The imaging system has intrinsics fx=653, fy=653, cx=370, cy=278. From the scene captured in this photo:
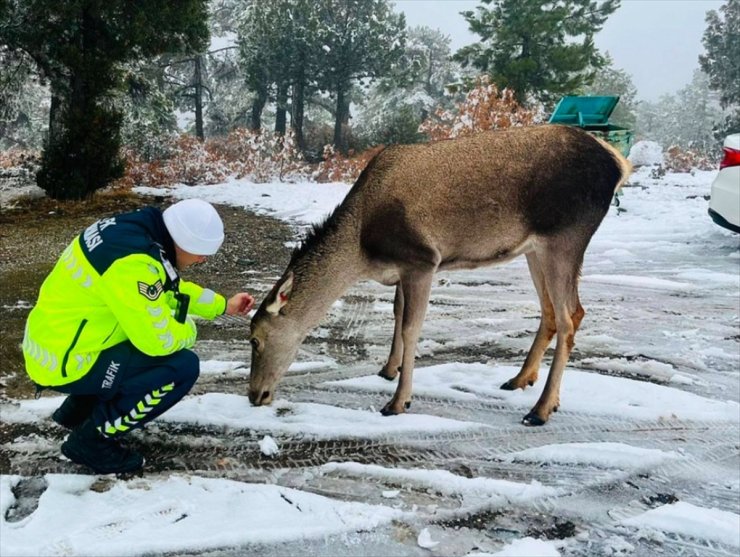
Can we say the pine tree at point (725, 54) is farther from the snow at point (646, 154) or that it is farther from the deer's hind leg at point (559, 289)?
the deer's hind leg at point (559, 289)

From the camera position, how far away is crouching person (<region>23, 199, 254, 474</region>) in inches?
126

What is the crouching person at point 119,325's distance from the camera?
320 cm

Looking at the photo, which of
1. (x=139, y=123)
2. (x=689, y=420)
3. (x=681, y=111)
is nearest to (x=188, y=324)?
(x=689, y=420)

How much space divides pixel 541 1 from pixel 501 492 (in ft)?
103

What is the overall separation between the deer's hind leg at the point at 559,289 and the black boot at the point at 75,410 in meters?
2.82

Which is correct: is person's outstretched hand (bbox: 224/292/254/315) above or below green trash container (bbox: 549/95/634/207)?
below

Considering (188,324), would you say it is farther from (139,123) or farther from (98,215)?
(139,123)

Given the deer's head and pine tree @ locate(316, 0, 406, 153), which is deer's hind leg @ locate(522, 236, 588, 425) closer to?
the deer's head

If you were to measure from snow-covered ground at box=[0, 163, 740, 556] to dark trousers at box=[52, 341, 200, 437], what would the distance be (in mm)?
326

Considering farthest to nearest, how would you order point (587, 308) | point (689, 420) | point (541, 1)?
point (541, 1)
point (587, 308)
point (689, 420)

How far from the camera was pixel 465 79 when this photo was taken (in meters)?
32.0

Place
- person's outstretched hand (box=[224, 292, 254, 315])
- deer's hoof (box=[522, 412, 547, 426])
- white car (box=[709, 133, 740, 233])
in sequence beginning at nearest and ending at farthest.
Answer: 1. person's outstretched hand (box=[224, 292, 254, 315])
2. deer's hoof (box=[522, 412, 547, 426])
3. white car (box=[709, 133, 740, 233])

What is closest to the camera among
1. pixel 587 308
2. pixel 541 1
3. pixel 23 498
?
pixel 23 498

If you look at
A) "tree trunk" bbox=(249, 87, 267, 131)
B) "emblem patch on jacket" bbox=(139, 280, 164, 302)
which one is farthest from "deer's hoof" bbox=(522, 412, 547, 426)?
"tree trunk" bbox=(249, 87, 267, 131)
